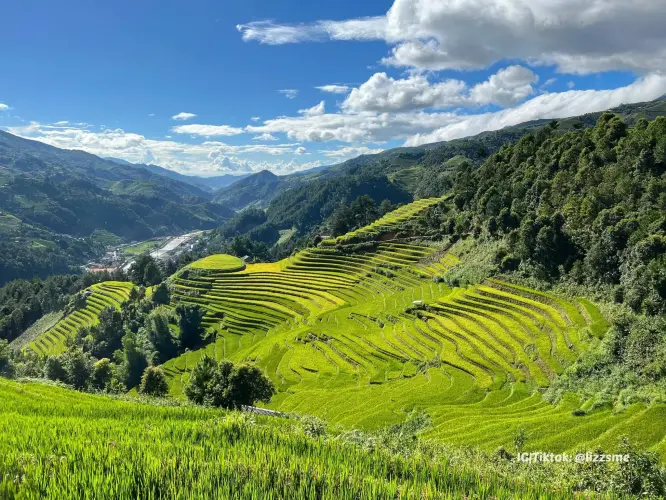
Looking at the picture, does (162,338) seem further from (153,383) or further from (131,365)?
(153,383)

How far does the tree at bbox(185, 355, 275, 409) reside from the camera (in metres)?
36.4

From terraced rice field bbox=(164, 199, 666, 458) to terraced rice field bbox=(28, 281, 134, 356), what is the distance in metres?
47.5

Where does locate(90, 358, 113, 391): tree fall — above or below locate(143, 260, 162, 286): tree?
below

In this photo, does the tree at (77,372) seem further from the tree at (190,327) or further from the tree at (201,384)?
the tree at (201,384)

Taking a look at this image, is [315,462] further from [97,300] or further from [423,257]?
[97,300]

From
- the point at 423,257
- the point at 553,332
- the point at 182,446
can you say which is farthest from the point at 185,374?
the point at 182,446

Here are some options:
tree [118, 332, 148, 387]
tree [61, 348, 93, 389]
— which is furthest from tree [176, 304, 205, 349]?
tree [61, 348, 93, 389]

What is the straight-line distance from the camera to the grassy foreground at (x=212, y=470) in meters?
6.77

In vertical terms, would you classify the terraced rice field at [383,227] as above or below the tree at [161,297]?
above

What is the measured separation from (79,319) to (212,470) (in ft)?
409

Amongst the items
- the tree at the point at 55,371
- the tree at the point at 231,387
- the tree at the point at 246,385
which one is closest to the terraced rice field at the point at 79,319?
the tree at the point at 55,371

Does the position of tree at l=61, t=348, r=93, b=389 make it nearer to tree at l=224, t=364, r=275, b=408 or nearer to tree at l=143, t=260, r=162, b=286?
tree at l=224, t=364, r=275, b=408

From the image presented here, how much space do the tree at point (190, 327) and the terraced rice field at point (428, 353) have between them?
10.5 feet

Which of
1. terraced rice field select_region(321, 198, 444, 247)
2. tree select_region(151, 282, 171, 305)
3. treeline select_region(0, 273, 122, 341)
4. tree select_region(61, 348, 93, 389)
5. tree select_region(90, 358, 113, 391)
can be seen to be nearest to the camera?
tree select_region(90, 358, 113, 391)
